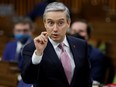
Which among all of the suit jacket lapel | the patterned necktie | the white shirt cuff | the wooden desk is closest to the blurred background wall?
the wooden desk

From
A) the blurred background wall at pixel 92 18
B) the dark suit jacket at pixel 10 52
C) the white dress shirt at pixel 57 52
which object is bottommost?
the blurred background wall at pixel 92 18

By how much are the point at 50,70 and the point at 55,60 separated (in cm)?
7

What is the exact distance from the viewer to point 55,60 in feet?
7.85

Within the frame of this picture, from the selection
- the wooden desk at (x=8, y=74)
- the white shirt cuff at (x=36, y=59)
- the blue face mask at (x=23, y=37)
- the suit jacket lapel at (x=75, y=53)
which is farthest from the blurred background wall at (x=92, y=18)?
the white shirt cuff at (x=36, y=59)

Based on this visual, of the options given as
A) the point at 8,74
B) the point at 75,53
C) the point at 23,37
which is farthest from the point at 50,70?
the point at 23,37

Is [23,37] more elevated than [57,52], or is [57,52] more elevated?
[57,52]

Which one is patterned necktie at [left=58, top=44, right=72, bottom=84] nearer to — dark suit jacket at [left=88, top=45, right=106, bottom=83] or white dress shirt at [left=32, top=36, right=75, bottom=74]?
white dress shirt at [left=32, top=36, right=75, bottom=74]

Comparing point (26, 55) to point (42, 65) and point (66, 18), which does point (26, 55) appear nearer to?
point (42, 65)

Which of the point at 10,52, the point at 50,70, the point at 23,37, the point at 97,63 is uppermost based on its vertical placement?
the point at 50,70

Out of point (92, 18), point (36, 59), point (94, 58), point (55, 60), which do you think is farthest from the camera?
point (92, 18)

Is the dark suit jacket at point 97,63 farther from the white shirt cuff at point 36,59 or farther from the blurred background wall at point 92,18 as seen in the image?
the white shirt cuff at point 36,59

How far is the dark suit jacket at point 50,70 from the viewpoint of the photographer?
232cm

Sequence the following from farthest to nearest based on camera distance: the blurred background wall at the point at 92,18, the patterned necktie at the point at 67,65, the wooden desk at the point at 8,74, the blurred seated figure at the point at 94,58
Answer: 1. the blurred background wall at the point at 92,18
2. the blurred seated figure at the point at 94,58
3. the wooden desk at the point at 8,74
4. the patterned necktie at the point at 67,65

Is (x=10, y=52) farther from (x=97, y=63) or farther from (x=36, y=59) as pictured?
(x=36, y=59)
